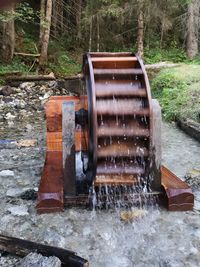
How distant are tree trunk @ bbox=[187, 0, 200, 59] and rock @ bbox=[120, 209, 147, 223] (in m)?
19.1

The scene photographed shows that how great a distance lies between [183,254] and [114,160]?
1323mm

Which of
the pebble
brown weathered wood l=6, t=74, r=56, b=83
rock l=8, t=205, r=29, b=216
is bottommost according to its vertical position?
rock l=8, t=205, r=29, b=216

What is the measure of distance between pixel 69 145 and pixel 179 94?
6.80 metres

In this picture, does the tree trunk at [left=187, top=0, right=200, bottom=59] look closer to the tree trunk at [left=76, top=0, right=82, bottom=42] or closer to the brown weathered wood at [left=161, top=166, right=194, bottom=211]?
the tree trunk at [left=76, top=0, right=82, bottom=42]

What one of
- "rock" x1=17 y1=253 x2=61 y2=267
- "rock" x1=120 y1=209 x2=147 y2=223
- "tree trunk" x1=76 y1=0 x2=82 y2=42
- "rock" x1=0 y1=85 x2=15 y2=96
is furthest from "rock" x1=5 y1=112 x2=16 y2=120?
"tree trunk" x1=76 y1=0 x2=82 y2=42

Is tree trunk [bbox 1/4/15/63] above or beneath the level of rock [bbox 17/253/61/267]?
above

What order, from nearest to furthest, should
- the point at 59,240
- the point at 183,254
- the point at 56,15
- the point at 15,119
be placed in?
the point at 183,254 < the point at 59,240 < the point at 15,119 < the point at 56,15

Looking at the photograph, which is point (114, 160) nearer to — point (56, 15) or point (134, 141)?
point (134, 141)

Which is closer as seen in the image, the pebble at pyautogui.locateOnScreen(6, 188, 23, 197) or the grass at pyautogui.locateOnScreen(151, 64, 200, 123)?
the pebble at pyautogui.locateOnScreen(6, 188, 23, 197)

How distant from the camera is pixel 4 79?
580 inches

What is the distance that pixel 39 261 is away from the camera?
2949 millimetres

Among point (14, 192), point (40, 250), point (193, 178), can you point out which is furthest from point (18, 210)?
point (193, 178)

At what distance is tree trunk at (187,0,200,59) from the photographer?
69.8 ft

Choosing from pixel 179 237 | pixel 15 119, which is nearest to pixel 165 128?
pixel 15 119
